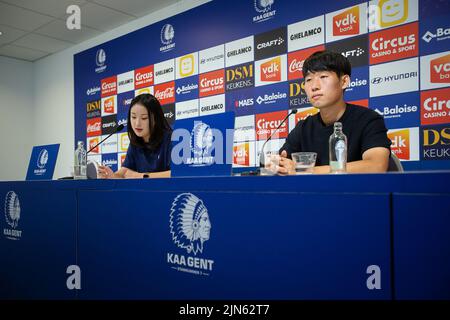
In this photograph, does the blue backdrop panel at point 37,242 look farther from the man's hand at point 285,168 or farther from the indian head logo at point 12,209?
the man's hand at point 285,168

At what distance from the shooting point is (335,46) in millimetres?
2672

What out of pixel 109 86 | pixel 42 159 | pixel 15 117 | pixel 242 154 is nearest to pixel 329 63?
pixel 42 159

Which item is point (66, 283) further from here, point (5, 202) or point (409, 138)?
point (409, 138)

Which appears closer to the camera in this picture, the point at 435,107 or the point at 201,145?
the point at 201,145

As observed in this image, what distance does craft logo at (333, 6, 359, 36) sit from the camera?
2572 mm

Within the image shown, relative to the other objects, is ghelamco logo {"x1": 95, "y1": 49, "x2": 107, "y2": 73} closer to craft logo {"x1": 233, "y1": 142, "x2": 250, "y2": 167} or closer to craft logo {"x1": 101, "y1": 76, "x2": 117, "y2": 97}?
craft logo {"x1": 101, "y1": 76, "x2": 117, "y2": 97}

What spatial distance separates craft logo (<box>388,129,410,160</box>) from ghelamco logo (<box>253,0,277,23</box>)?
1.38m

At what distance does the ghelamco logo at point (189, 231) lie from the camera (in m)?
1.00

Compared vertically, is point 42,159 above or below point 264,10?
below

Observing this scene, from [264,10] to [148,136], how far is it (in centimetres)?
159

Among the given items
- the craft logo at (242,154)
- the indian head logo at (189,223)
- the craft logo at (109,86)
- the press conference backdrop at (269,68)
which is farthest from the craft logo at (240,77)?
the indian head logo at (189,223)

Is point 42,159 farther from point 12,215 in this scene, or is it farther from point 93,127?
point 93,127

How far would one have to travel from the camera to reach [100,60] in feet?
14.7
